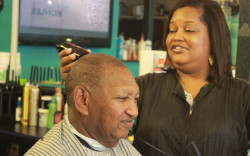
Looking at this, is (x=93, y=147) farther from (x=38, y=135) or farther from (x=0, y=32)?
(x=0, y=32)

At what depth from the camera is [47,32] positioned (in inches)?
186

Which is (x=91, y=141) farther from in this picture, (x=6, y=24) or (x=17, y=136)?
(x=6, y=24)

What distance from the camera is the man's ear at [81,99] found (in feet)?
4.00

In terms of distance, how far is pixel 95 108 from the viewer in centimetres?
122

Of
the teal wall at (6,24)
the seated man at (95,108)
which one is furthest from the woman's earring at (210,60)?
the teal wall at (6,24)

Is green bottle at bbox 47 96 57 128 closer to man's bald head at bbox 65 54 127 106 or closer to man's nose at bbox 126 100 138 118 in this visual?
man's bald head at bbox 65 54 127 106

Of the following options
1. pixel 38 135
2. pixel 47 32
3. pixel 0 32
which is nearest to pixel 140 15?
pixel 47 32

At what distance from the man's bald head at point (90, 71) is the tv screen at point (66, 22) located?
10.9 feet

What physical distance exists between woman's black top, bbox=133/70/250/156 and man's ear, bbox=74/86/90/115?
535mm

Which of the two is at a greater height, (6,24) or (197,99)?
(6,24)

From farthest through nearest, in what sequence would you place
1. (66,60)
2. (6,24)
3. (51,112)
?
(6,24)
(51,112)
(66,60)

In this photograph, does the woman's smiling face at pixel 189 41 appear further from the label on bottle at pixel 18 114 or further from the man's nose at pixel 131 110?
the label on bottle at pixel 18 114

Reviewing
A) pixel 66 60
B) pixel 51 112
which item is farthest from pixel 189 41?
pixel 51 112

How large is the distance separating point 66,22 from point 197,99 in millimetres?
3445
